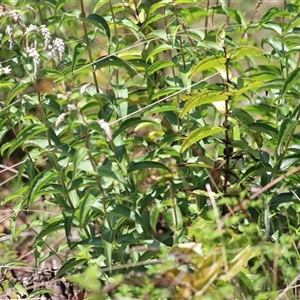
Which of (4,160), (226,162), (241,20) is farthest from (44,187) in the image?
(4,160)

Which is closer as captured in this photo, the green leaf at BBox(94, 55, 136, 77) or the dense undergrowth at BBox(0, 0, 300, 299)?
the dense undergrowth at BBox(0, 0, 300, 299)

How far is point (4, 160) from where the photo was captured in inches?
193

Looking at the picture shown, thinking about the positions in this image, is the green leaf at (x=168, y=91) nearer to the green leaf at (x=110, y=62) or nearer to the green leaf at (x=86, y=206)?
the green leaf at (x=110, y=62)

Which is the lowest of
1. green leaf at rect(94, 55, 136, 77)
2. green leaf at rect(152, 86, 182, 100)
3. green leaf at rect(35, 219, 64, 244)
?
green leaf at rect(35, 219, 64, 244)

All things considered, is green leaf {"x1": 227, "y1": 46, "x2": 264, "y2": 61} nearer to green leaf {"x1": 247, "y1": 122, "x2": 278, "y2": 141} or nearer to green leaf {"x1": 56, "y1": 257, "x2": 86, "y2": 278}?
green leaf {"x1": 247, "y1": 122, "x2": 278, "y2": 141}

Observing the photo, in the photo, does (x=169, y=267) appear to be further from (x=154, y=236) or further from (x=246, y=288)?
(x=154, y=236)

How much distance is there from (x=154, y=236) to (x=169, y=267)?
79 centimetres

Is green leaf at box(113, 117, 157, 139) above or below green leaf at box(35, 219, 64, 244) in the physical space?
above

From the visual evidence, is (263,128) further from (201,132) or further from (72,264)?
(72,264)

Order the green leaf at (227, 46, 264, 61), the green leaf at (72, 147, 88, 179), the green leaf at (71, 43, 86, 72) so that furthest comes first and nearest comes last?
1. the green leaf at (71, 43, 86, 72)
2. the green leaf at (227, 46, 264, 61)
3. the green leaf at (72, 147, 88, 179)

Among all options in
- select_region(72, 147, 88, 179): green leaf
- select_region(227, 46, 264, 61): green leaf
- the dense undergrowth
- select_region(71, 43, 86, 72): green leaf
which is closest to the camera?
select_region(72, 147, 88, 179): green leaf

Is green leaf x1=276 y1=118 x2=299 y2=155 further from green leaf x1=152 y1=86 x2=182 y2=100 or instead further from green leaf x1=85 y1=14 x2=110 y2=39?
green leaf x1=85 y1=14 x2=110 y2=39

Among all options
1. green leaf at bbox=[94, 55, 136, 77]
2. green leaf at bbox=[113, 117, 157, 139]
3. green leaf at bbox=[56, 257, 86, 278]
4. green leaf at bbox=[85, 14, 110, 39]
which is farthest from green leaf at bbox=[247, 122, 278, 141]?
green leaf at bbox=[56, 257, 86, 278]

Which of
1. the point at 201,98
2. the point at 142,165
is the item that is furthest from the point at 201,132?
the point at 142,165
